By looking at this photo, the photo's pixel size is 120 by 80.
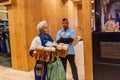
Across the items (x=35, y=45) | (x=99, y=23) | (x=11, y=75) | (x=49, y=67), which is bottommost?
(x=11, y=75)

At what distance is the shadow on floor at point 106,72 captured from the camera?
259cm

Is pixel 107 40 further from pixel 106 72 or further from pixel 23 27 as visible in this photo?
pixel 23 27

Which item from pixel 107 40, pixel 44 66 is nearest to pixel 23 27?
pixel 44 66

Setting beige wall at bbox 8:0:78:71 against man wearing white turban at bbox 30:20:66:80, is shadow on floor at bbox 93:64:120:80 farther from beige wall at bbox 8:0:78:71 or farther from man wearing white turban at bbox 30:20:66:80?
beige wall at bbox 8:0:78:71

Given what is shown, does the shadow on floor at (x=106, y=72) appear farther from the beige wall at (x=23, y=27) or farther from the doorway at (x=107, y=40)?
the beige wall at (x=23, y=27)

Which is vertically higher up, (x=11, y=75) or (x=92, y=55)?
(x=92, y=55)

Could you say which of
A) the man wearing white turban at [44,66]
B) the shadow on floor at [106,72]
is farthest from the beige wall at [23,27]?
the shadow on floor at [106,72]

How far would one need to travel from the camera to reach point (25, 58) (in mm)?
4746

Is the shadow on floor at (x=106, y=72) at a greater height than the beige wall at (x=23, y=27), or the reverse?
the beige wall at (x=23, y=27)

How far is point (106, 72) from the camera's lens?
2.68m

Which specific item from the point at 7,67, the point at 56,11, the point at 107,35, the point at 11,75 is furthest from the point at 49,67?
the point at 56,11

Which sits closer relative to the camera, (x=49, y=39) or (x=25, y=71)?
(x=49, y=39)

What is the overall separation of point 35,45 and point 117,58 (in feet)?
4.00

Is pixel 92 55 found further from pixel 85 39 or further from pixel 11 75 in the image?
pixel 11 75
